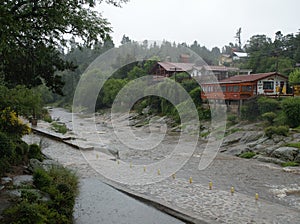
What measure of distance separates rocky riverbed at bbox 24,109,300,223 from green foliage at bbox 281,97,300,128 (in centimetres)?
246

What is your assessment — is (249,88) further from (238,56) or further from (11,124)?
(238,56)

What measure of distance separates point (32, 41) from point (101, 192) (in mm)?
5698

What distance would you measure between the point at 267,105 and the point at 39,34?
2269 centimetres

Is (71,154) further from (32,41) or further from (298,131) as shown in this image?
(298,131)

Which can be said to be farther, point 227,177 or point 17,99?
point 227,177

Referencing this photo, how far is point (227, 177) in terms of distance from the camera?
1563 centimetres

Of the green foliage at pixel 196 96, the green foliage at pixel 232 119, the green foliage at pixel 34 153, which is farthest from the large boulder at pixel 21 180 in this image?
the green foliage at pixel 196 96

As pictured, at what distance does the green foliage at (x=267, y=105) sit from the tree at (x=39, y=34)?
67.5 ft

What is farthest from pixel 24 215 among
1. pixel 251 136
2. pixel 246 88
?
pixel 246 88

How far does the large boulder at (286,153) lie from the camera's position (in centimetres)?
1876

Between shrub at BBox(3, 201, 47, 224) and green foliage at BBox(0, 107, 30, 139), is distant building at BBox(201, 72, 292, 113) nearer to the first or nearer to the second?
green foliage at BBox(0, 107, 30, 139)

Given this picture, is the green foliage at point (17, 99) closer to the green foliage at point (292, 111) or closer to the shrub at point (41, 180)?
the shrub at point (41, 180)

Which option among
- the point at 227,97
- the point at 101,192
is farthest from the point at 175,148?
the point at 101,192

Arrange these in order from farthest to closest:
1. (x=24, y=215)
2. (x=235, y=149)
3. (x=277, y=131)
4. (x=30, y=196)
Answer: (x=235, y=149) < (x=277, y=131) < (x=30, y=196) < (x=24, y=215)
